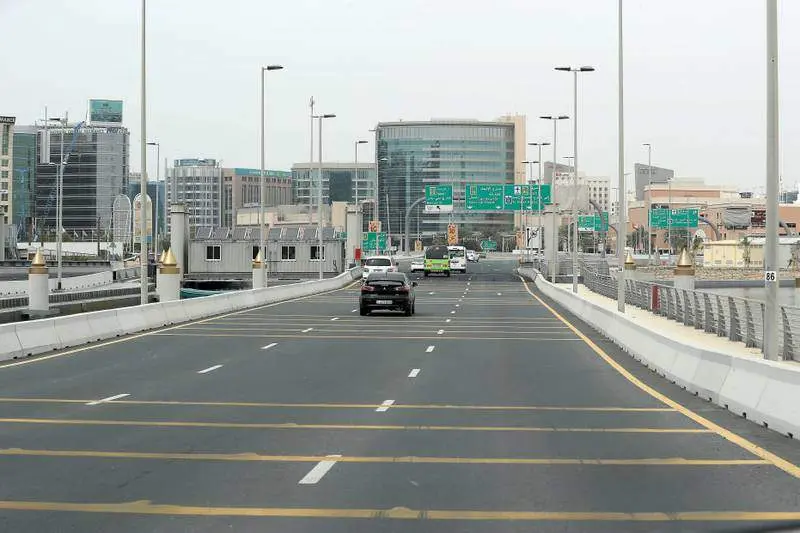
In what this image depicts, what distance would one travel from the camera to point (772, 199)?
16.4 metres

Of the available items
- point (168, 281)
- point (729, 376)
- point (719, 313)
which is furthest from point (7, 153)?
point (729, 376)

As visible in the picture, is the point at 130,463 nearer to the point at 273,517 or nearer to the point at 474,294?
the point at 273,517

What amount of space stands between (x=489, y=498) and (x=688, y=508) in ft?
5.24

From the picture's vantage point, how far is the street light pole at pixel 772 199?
16156 millimetres

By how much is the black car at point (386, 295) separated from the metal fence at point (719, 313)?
9506 millimetres

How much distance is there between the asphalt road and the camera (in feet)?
27.3

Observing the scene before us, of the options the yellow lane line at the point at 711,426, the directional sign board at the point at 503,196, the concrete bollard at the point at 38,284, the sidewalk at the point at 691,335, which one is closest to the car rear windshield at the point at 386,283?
the sidewalk at the point at 691,335

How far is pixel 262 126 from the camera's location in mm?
57250

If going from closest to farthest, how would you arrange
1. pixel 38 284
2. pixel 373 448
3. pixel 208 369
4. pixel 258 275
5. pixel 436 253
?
pixel 373 448 < pixel 208 369 < pixel 38 284 < pixel 258 275 < pixel 436 253

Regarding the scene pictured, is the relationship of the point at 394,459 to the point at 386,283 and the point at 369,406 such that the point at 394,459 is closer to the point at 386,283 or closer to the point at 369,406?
the point at 369,406

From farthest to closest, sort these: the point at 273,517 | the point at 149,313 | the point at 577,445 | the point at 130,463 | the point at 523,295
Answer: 1. the point at 523,295
2. the point at 149,313
3. the point at 577,445
4. the point at 130,463
5. the point at 273,517

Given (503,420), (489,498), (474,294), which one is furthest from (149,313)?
(474,294)

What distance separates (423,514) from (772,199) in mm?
10189

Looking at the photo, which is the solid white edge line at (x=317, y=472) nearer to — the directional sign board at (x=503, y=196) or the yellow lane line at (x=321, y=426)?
the yellow lane line at (x=321, y=426)
